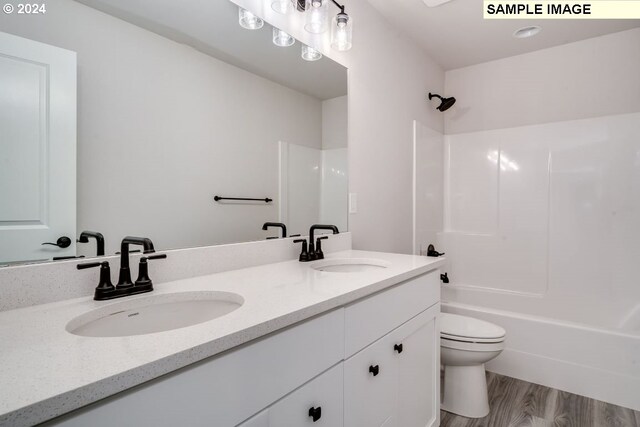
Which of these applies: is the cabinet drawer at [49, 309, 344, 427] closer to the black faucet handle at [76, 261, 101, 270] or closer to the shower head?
the black faucet handle at [76, 261, 101, 270]

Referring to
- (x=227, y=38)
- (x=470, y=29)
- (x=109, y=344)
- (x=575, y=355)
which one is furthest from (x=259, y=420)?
(x=470, y=29)

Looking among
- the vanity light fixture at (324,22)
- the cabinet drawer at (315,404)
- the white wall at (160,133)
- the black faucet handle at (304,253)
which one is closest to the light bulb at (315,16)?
the vanity light fixture at (324,22)

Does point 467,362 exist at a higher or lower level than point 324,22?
lower

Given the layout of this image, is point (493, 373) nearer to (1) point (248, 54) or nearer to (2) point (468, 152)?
(2) point (468, 152)

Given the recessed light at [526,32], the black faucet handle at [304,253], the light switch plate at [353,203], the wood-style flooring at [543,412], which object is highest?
the recessed light at [526,32]

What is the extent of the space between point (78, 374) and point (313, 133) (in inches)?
53.9

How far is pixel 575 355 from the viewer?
2.04 m

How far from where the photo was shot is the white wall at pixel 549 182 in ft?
7.33

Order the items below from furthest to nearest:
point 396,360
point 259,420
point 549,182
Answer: point 549,182, point 396,360, point 259,420

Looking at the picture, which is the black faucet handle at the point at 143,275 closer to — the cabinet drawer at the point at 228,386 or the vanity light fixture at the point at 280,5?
the cabinet drawer at the point at 228,386

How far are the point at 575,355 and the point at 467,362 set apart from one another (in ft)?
2.86

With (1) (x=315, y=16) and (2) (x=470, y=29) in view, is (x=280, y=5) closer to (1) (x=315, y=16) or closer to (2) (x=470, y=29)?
(1) (x=315, y=16)

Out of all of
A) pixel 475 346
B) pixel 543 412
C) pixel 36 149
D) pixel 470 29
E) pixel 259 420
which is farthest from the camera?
pixel 470 29

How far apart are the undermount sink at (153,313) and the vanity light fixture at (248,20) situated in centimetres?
108
